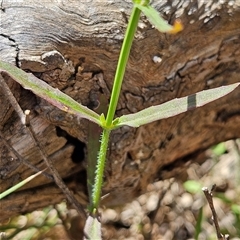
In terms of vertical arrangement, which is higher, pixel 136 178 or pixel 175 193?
pixel 136 178

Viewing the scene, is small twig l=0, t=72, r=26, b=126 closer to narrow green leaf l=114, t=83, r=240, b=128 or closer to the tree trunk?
the tree trunk

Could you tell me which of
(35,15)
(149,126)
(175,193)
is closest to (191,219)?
(175,193)

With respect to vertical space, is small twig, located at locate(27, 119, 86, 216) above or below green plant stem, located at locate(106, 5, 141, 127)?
below

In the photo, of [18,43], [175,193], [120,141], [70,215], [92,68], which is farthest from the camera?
[175,193]

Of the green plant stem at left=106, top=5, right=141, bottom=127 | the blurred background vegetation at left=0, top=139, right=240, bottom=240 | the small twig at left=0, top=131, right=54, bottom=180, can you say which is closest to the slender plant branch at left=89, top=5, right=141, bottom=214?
the green plant stem at left=106, top=5, right=141, bottom=127

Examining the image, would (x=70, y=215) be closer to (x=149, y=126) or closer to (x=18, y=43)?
(x=149, y=126)

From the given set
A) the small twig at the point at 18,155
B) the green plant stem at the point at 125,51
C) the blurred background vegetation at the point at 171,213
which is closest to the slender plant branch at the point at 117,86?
the green plant stem at the point at 125,51

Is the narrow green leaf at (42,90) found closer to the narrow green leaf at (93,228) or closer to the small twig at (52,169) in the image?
the small twig at (52,169)
